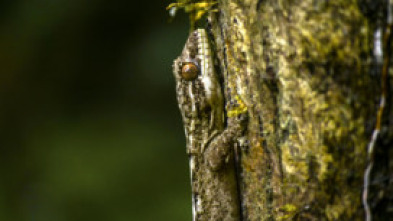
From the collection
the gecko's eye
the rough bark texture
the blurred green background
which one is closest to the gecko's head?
the gecko's eye

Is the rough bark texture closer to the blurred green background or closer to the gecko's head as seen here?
the gecko's head

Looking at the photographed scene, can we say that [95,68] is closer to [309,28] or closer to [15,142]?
[15,142]

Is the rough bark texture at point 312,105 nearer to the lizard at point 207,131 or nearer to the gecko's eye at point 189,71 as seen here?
the lizard at point 207,131

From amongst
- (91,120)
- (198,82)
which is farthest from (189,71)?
(91,120)

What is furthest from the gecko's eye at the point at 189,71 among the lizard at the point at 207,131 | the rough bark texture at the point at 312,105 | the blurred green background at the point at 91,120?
the blurred green background at the point at 91,120

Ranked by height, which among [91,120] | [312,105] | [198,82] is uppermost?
[198,82]

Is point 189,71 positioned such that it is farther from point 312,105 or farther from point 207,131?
point 312,105

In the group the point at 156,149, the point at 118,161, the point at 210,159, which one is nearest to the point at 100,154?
the point at 118,161
